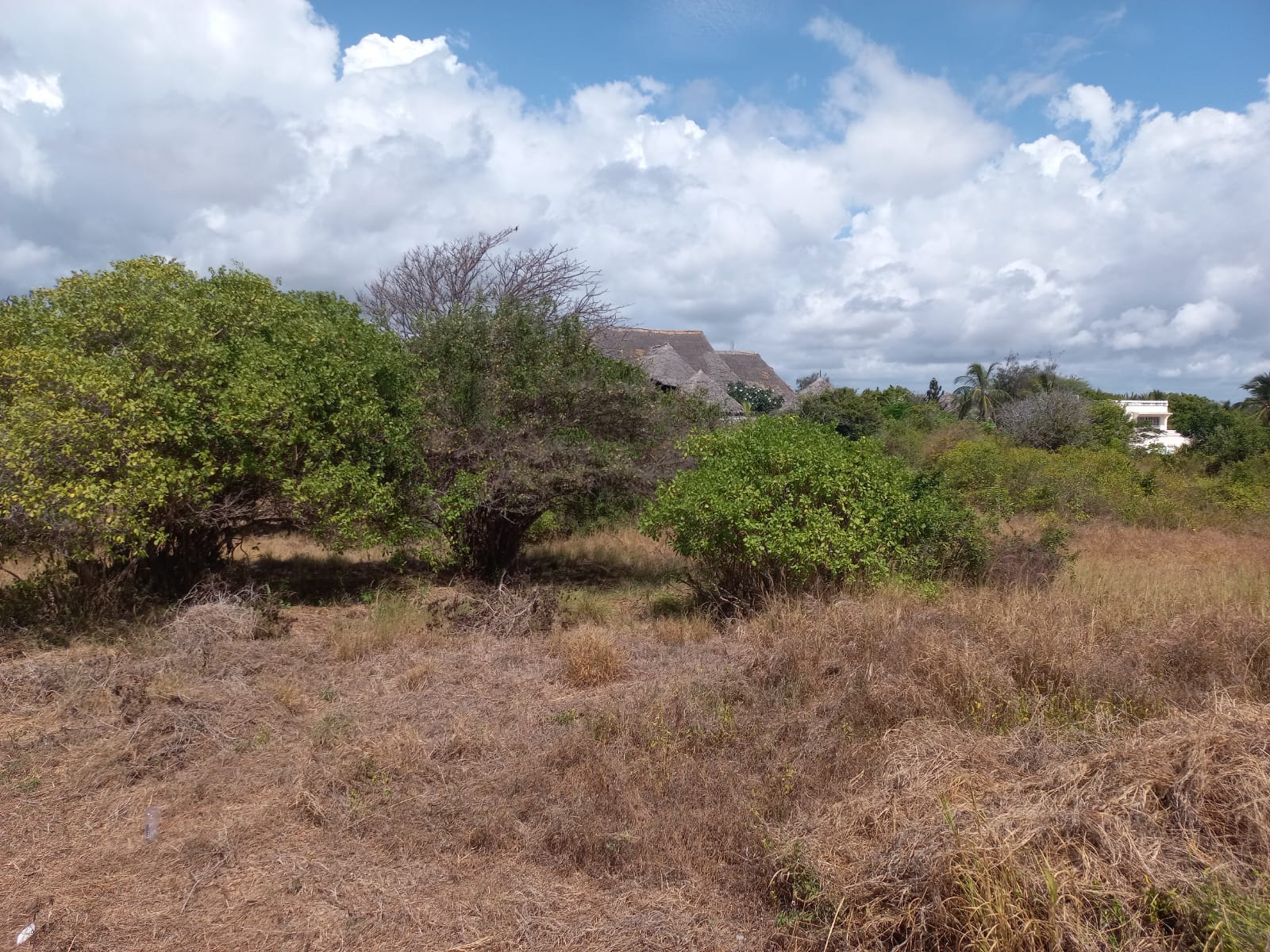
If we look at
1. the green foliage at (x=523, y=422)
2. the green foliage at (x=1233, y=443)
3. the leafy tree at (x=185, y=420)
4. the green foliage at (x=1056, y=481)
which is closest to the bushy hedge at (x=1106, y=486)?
the green foliage at (x=1056, y=481)

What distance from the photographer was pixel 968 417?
120ft

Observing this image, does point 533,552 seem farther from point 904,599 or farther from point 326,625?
point 904,599

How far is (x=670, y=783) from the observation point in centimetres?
485

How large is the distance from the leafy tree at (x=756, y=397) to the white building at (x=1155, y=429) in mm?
11586

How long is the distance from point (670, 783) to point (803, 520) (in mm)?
4147

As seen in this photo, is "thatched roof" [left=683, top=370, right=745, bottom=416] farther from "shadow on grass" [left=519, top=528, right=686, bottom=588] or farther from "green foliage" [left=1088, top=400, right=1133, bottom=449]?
Answer: "green foliage" [left=1088, top=400, right=1133, bottom=449]

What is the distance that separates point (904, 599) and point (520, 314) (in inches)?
229

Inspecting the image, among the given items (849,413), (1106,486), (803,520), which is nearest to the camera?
(803,520)

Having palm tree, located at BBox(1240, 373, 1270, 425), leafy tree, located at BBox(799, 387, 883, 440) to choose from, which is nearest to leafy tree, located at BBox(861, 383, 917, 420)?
leafy tree, located at BBox(799, 387, 883, 440)

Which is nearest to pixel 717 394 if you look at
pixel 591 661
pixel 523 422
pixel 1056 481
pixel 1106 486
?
pixel 1056 481

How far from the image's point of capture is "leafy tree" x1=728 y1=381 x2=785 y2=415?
97.7 ft

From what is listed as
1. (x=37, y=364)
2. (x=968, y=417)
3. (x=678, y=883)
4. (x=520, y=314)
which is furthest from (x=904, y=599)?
(x=968, y=417)

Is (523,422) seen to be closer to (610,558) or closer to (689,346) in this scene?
(610,558)

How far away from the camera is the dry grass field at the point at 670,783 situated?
3.45m
